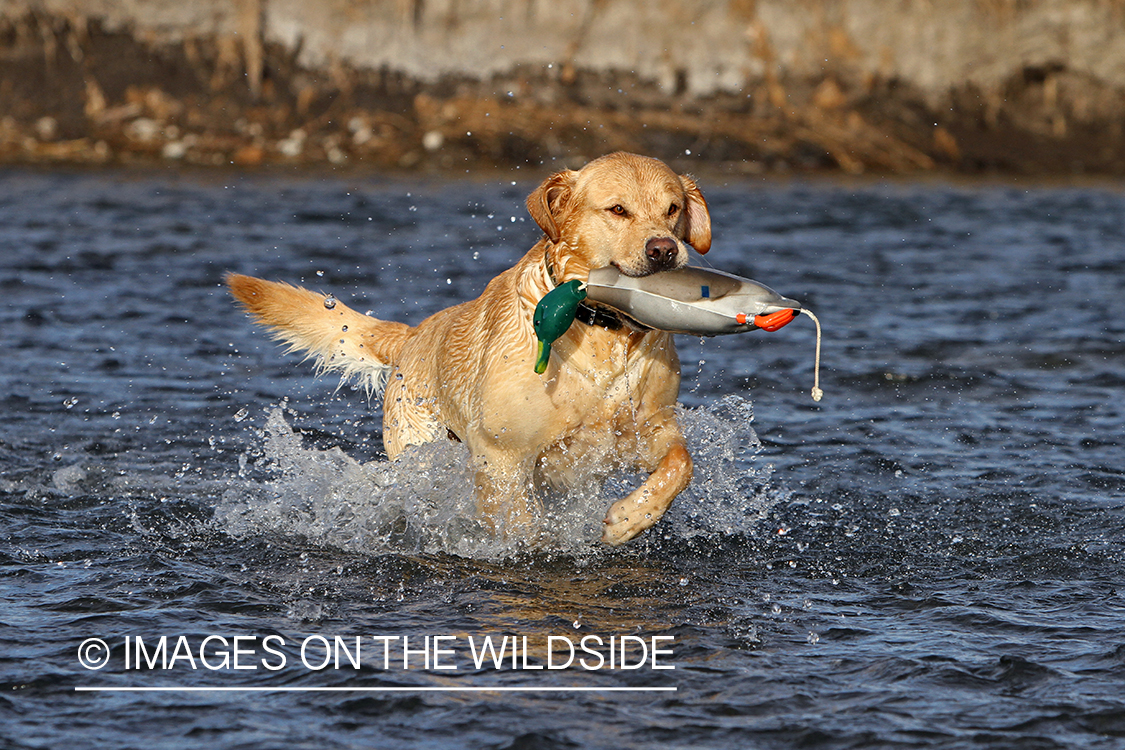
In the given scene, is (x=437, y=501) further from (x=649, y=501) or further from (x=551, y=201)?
(x=551, y=201)

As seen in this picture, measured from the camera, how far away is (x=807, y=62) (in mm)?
25766

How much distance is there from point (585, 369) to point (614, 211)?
0.67m

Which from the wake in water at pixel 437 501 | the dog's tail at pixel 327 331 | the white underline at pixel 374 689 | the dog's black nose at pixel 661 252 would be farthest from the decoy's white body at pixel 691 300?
the dog's tail at pixel 327 331

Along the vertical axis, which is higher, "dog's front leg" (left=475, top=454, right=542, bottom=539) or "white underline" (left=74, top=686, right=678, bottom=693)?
"dog's front leg" (left=475, top=454, right=542, bottom=539)

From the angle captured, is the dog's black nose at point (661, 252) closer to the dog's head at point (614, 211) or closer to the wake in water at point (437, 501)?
the dog's head at point (614, 211)

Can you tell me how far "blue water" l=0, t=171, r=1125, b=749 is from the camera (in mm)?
3928

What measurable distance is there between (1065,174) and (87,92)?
741 inches

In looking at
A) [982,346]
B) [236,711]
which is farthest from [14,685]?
[982,346]

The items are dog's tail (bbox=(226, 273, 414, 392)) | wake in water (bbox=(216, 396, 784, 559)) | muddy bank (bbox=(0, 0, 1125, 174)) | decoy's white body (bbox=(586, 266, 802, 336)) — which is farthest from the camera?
muddy bank (bbox=(0, 0, 1125, 174))

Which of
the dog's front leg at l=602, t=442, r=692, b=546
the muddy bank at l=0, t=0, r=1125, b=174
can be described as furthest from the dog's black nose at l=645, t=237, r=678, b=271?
the muddy bank at l=0, t=0, r=1125, b=174

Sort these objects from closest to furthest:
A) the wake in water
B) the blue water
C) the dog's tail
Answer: the blue water, the wake in water, the dog's tail

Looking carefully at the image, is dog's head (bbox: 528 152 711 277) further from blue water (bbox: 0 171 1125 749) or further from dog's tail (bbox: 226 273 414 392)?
dog's tail (bbox: 226 273 414 392)

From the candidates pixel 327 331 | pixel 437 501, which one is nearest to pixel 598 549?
pixel 437 501

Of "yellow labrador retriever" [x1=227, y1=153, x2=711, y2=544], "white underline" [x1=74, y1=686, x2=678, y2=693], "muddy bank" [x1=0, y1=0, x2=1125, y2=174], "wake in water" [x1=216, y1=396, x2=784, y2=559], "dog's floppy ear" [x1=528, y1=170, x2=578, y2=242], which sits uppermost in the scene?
"muddy bank" [x1=0, y1=0, x2=1125, y2=174]
